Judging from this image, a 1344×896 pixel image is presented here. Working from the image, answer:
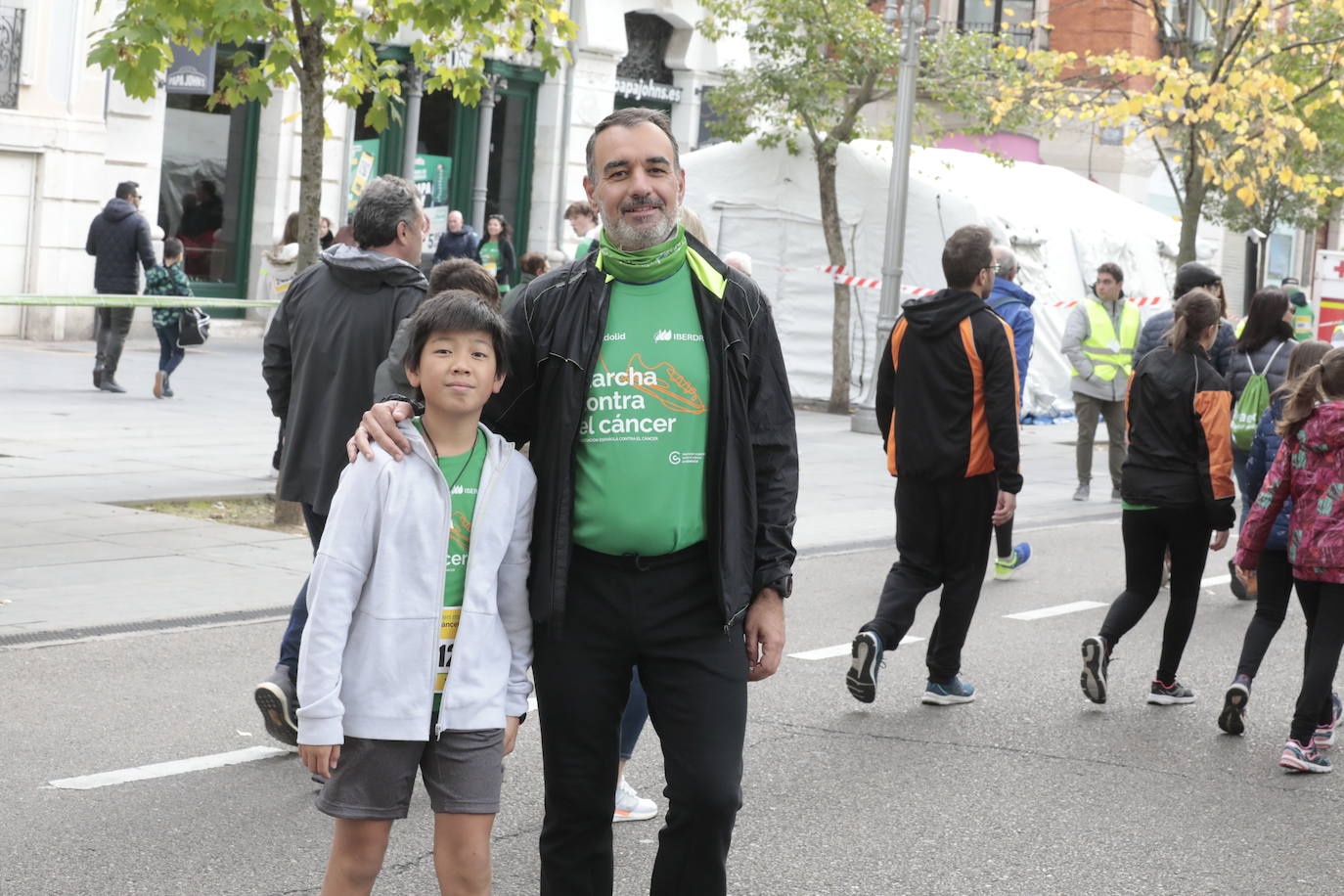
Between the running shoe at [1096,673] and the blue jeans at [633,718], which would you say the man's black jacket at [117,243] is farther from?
the blue jeans at [633,718]

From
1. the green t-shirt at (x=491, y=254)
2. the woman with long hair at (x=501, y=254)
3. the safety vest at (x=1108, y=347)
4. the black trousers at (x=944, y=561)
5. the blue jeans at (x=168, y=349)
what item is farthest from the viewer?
the green t-shirt at (x=491, y=254)

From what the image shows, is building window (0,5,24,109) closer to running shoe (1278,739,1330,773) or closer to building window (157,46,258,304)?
building window (157,46,258,304)

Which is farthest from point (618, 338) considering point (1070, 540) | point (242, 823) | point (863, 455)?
point (863, 455)

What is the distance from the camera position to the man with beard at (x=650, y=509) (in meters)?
3.65

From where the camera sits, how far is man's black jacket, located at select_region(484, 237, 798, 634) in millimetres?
3660

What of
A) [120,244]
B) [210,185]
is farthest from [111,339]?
[210,185]

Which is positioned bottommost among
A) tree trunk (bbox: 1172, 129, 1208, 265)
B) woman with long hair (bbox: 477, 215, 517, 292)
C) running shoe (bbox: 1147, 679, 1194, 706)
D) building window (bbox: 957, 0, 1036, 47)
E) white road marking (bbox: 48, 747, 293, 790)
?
white road marking (bbox: 48, 747, 293, 790)

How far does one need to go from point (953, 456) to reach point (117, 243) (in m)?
12.5

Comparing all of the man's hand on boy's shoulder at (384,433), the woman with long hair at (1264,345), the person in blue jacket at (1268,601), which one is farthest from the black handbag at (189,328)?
the man's hand on boy's shoulder at (384,433)

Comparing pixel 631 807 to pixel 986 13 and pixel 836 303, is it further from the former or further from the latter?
pixel 986 13

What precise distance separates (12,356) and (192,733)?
13.3 m

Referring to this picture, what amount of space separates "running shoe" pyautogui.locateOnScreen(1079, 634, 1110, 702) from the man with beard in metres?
3.86

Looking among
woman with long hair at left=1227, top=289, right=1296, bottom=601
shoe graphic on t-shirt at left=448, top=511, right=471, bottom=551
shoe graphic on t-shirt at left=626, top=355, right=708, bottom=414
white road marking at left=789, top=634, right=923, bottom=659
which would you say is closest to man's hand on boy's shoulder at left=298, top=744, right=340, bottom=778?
shoe graphic on t-shirt at left=448, top=511, right=471, bottom=551

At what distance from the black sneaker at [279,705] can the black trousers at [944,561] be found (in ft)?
8.08
